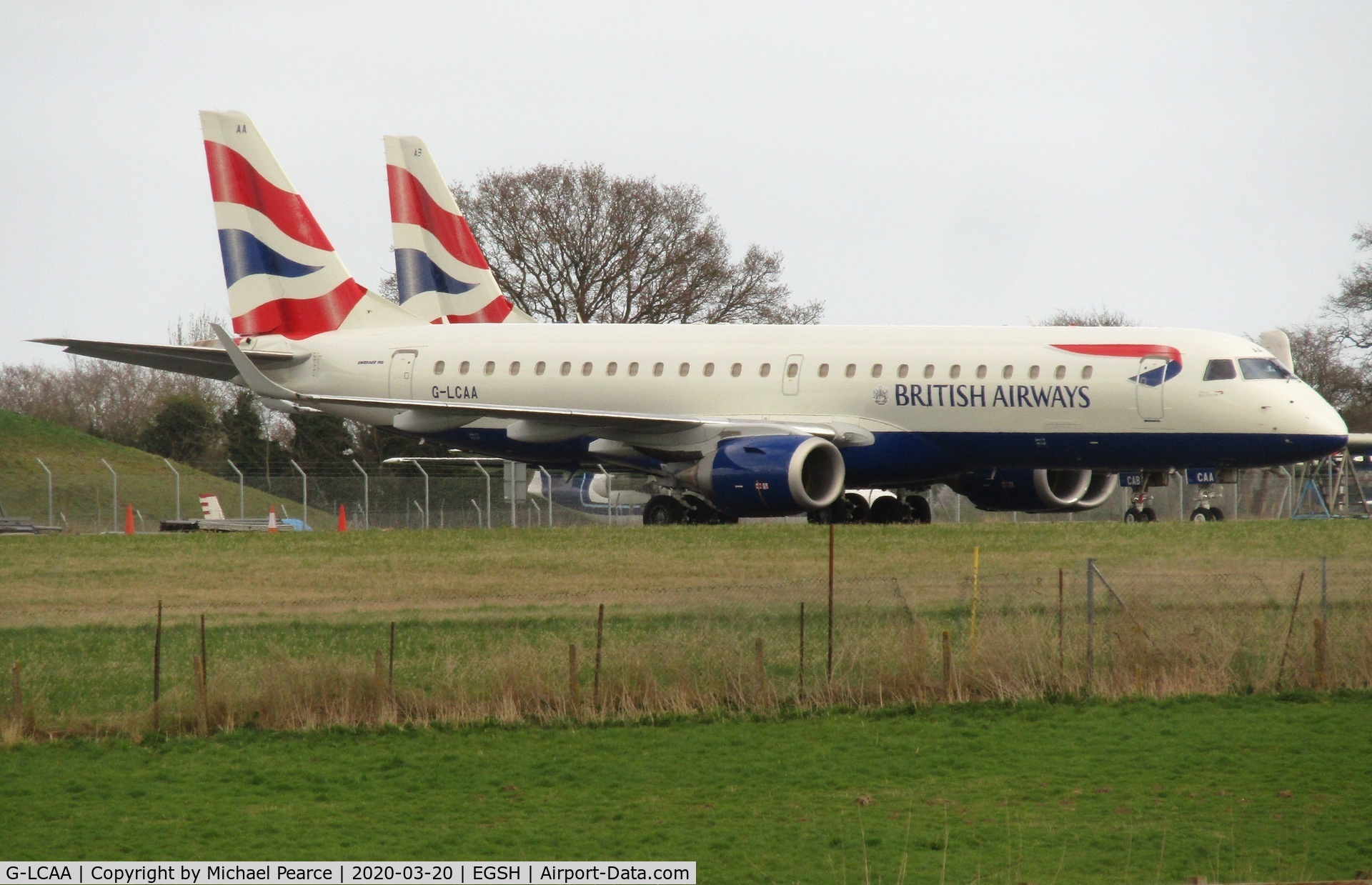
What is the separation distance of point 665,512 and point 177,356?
365 inches

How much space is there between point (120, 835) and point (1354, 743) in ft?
26.9

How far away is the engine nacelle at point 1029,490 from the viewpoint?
28656mm

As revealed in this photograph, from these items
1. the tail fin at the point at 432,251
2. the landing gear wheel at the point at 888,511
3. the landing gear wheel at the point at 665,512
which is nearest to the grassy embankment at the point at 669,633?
the landing gear wheel at the point at 665,512

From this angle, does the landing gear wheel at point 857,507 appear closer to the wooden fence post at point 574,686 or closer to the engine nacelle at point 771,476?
the engine nacelle at point 771,476

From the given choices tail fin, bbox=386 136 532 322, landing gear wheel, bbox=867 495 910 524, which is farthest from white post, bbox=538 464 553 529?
landing gear wheel, bbox=867 495 910 524

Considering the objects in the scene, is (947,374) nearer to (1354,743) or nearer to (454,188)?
(1354,743)

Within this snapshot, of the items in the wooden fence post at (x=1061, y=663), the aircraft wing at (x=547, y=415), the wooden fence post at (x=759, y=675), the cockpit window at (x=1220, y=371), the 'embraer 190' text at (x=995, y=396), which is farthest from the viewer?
the aircraft wing at (x=547, y=415)

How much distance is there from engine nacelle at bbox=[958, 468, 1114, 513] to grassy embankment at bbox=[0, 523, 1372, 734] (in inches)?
286

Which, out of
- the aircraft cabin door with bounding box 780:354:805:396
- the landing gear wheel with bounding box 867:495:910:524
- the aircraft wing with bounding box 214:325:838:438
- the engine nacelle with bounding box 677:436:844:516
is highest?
the aircraft cabin door with bounding box 780:354:805:396

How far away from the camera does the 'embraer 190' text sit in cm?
2502

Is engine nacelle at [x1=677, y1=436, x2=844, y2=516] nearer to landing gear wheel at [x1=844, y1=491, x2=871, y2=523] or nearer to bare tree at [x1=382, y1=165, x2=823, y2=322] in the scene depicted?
landing gear wheel at [x1=844, y1=491, x2=871, y2=523]

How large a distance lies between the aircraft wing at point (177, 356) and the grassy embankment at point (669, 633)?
294 inches

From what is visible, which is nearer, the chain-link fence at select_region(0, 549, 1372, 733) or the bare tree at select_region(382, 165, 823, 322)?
the chain-link fence at select_region(0, 549, 1372, 733)

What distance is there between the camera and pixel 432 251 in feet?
129
